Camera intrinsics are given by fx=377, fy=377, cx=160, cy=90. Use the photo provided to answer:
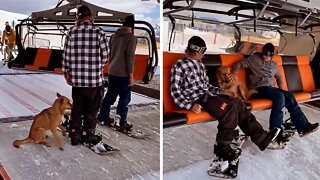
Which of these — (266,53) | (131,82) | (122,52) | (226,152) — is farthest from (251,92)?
(122,52)

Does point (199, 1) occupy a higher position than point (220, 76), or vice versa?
point (199, 1)

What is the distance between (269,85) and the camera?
10.6 feet

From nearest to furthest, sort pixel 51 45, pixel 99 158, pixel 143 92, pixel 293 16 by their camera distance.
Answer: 1. pixel 51 45
2. pixel 99 158
3. pixel 143 92
4. pixel 293 16

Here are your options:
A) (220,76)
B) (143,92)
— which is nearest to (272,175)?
(220,76)

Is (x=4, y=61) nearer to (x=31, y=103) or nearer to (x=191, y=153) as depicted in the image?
(x=31, y=103)

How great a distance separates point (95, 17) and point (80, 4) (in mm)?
101

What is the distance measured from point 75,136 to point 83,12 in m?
0.65

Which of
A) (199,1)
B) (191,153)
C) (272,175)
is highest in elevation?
(199,1)

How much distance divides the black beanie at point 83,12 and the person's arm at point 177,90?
2.59 feet

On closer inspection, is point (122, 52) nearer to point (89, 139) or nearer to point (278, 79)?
point (89, 139)

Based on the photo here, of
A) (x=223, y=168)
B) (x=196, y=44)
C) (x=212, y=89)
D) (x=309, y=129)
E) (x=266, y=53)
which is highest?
(x=196, y=44)

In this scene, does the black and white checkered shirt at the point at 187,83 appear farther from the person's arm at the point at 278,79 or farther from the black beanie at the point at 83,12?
the person's arm at the point at 278,79

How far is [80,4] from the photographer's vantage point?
1952 mm

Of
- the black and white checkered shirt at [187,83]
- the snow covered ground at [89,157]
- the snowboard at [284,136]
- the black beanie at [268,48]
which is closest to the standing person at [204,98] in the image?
the black and white checkered shirt at [187,83]
